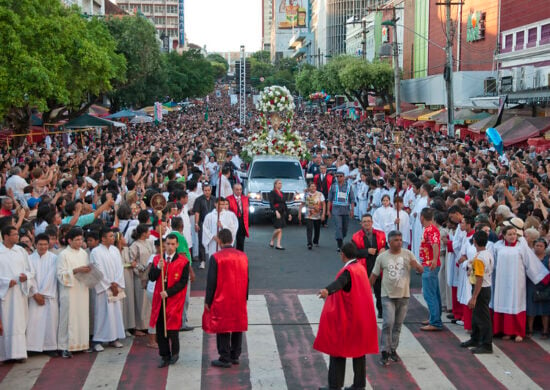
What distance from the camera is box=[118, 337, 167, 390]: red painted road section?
8.09 m

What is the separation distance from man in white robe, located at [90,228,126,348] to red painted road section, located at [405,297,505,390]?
3862 mm

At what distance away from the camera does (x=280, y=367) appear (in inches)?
341

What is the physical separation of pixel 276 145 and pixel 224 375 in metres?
17.9

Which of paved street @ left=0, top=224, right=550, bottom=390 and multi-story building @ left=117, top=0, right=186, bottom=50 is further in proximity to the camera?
multi-story building @ left=117, top=0, right=186, bottom=50

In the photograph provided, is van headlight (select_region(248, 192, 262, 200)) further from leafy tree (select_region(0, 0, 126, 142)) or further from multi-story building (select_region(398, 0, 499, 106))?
multi-story building (select_region(398, 0, 499, 106))

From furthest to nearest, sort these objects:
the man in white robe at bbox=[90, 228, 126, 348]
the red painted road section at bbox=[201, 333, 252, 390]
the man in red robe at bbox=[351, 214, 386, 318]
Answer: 1. the man in red robe at bbox=[351, 214, 386, 318]
2. the man in white robe at bbox=[90, 228, 126, 348]
3. the red painted road section at bbox=[201, 333, 252, 390]

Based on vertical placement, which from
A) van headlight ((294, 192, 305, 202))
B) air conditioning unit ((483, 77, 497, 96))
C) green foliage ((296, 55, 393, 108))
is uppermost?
green foliage ((296, 55, 393, 108))

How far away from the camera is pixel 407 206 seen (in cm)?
1566

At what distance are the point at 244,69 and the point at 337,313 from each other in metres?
46.6

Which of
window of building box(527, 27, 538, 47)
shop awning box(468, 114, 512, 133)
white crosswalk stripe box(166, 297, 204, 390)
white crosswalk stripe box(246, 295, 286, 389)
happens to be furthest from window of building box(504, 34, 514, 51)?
white crosswalk stripe box(166, 297, 204, 390)

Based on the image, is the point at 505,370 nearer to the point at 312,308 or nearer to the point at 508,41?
the point at 312,308

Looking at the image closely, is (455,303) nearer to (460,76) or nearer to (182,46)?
(460,76)

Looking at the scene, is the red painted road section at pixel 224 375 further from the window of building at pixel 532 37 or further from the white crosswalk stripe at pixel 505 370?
the window of building at pixel 532 37

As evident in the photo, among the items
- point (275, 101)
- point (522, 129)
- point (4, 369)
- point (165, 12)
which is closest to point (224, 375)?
point (4, 369)
